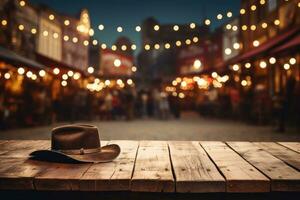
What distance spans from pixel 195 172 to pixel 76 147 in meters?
0.98

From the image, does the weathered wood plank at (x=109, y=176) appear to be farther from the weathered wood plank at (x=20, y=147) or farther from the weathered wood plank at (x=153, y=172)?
the weathered wood plank at (x=20, y=147)

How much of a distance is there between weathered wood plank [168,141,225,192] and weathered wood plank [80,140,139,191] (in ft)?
1.02

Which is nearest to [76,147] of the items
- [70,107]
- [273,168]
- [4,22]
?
[273,168]

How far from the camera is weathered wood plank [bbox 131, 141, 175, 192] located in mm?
1981

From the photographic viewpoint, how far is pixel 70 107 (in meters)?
18.3

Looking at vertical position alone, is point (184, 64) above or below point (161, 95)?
above

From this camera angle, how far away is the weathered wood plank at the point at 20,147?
283 centimetres

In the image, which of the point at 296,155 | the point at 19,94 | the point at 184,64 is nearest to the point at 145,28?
the point at 184,64

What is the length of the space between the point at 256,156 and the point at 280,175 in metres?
0.68

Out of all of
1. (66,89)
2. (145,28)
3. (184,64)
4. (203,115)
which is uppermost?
(145,28)

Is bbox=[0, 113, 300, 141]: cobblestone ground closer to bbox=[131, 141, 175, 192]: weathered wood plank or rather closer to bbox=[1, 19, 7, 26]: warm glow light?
bbox=[1, 19, 7, 26]: warm glow light

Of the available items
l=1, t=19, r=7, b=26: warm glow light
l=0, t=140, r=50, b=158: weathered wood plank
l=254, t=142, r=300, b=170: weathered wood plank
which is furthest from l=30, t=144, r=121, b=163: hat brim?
l=1, t=19, r=7, b=26: warm glow light

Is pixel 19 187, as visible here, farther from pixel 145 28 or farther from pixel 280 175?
pixel 145 28

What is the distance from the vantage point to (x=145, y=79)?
3016cm
